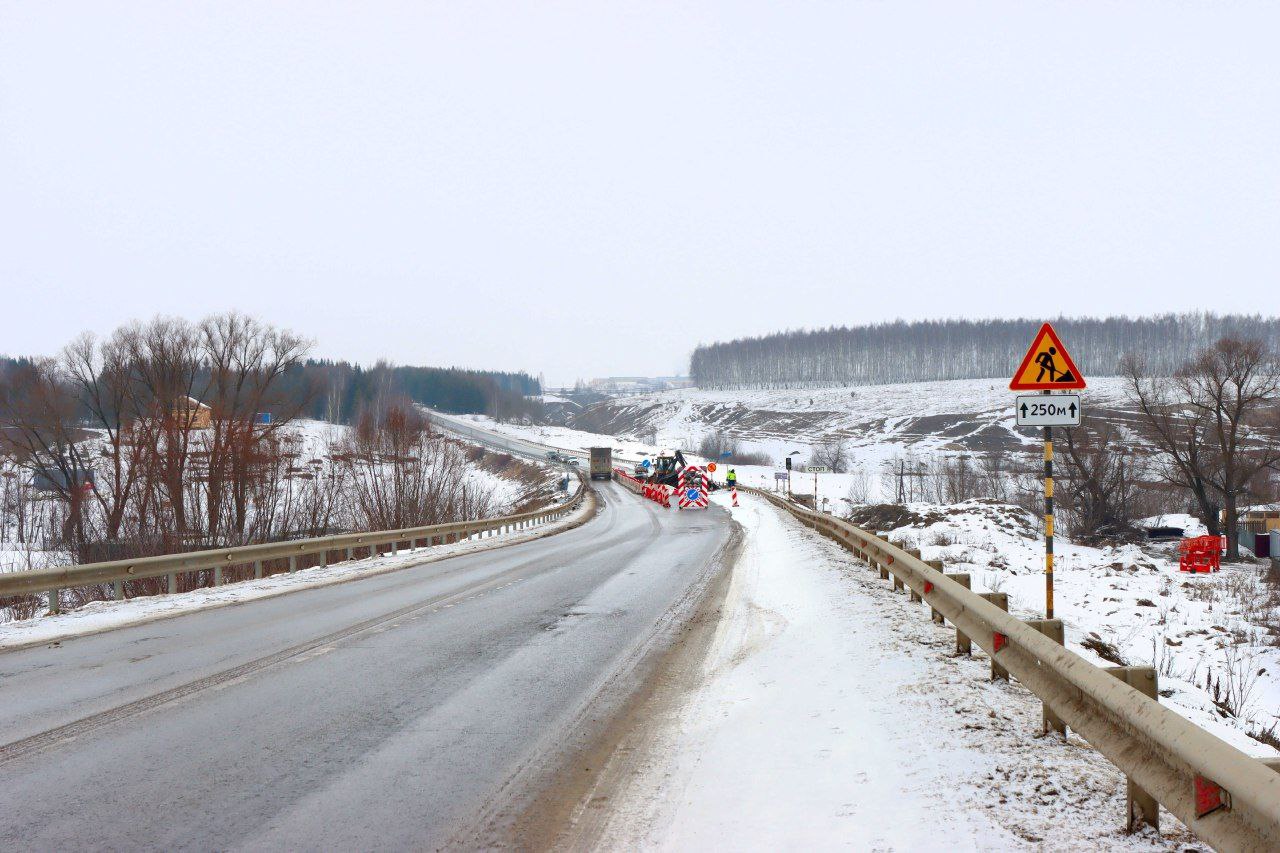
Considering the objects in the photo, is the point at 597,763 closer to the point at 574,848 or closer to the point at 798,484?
the point at 574,848

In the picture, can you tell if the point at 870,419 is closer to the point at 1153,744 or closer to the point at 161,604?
the point at 161,604

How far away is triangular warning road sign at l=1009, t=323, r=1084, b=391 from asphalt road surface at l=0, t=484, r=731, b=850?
5124mm

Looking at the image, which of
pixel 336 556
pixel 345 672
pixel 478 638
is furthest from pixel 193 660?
pixel 336 556

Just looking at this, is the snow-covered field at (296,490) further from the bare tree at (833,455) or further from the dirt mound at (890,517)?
the bare tree at (833,455)

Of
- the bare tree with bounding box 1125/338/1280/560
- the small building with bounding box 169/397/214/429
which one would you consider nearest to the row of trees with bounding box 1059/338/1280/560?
the bare tree with bounding box 1125/338/1280/560

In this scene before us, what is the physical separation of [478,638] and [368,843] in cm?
562

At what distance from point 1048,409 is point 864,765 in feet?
19.5

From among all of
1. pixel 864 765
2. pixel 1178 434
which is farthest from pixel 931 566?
pixel 1178 434

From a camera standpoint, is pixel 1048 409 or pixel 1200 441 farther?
Answer: pixel 1200 441

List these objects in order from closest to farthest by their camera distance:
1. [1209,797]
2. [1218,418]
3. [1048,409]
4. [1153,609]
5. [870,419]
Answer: [1209,797] → [1048,409] → [1153,609] → [1218,418] → [870,419]

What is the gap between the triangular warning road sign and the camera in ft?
31.7

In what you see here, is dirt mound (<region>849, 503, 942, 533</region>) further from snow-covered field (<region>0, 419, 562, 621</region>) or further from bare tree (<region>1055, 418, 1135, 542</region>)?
snow-covered field (<region>0, 419, 562, 621</region>)

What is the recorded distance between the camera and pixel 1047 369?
32.0 feet

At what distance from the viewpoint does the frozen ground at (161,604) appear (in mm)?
10273
